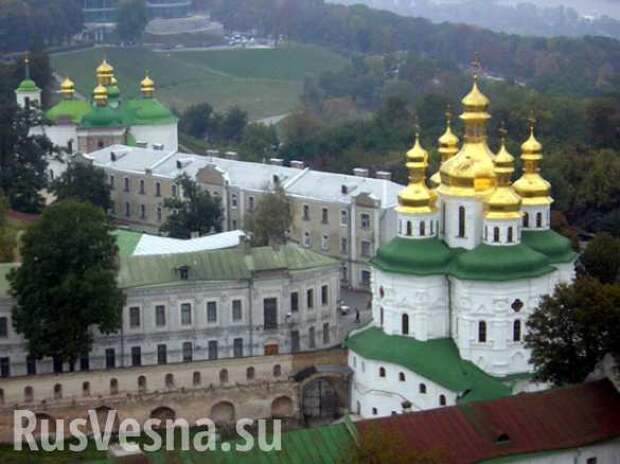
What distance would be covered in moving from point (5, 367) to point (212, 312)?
226 inches

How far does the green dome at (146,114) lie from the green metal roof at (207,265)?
27.4 metres

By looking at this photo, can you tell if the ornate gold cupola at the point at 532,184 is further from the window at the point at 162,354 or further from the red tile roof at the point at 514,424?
the window at the point at 162,354

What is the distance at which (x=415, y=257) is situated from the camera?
132 feet

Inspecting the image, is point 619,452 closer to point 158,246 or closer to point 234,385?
point 234,385

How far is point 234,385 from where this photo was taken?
40.9m

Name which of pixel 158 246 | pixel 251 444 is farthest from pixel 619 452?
pixel 158 246

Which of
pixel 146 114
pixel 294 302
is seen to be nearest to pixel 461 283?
pixel 294 302

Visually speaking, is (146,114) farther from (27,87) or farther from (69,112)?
(27,87)

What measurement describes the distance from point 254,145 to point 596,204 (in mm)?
19605

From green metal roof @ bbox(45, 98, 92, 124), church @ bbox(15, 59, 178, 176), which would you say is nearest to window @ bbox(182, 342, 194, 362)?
church @ bbox(15, 59, 178, 176)

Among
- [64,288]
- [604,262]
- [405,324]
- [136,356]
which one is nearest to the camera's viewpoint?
[64,288]

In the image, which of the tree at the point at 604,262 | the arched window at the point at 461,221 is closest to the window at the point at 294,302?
the arched window at the point at 461,221

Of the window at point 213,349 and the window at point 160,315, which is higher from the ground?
the window at point 160,315

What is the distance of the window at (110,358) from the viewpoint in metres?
42.2
